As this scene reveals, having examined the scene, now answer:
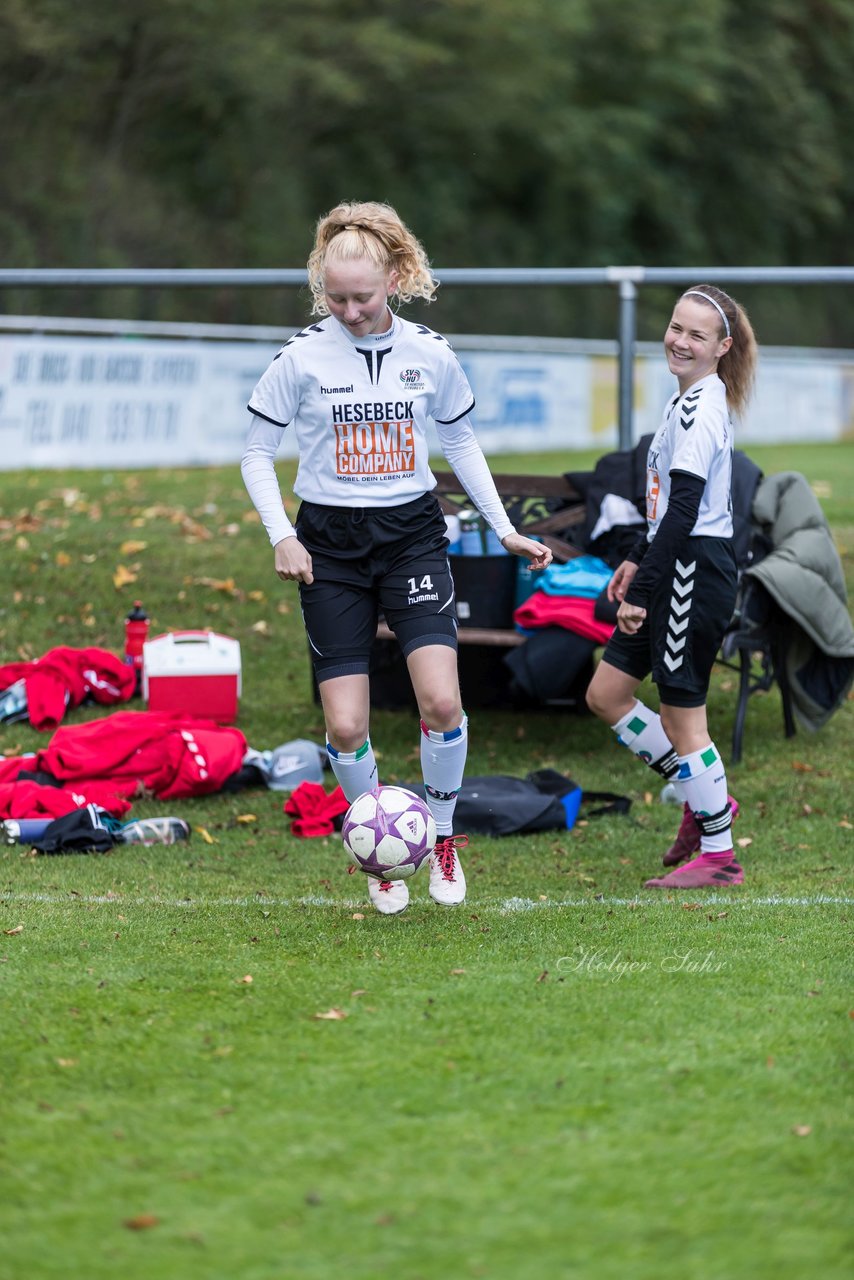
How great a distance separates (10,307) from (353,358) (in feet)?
60.0

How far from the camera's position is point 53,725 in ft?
26.7

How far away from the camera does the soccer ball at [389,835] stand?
4797mm

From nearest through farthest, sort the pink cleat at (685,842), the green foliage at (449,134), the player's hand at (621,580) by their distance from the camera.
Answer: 1. the player's hand at (621,580)
2. the pink cleat at (685,842)
3. the green foliage at (449,134)

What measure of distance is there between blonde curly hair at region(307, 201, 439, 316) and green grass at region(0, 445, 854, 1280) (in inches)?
74.6

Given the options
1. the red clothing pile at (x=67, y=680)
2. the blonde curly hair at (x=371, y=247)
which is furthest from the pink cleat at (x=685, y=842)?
the red clothing pile at (x=67, y=680)

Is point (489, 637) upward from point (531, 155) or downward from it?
downward

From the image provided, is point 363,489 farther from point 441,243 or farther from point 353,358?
point 441,243

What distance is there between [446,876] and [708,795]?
3.31ft

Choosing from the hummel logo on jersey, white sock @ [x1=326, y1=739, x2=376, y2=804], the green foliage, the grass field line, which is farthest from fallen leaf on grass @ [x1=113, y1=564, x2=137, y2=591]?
the green foliage

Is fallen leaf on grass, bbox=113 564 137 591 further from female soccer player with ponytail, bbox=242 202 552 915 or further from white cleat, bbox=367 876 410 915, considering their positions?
white cleat, bbox=367 876 410 915

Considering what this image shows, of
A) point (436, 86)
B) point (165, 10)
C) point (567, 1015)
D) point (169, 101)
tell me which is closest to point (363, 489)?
point (567, 1015)

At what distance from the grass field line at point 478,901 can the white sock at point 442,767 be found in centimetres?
32

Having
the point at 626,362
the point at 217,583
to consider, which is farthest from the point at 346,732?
the point at 217,583

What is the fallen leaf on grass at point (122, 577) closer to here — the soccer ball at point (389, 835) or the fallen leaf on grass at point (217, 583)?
the fallen leaf on grass at point (217, 583)
